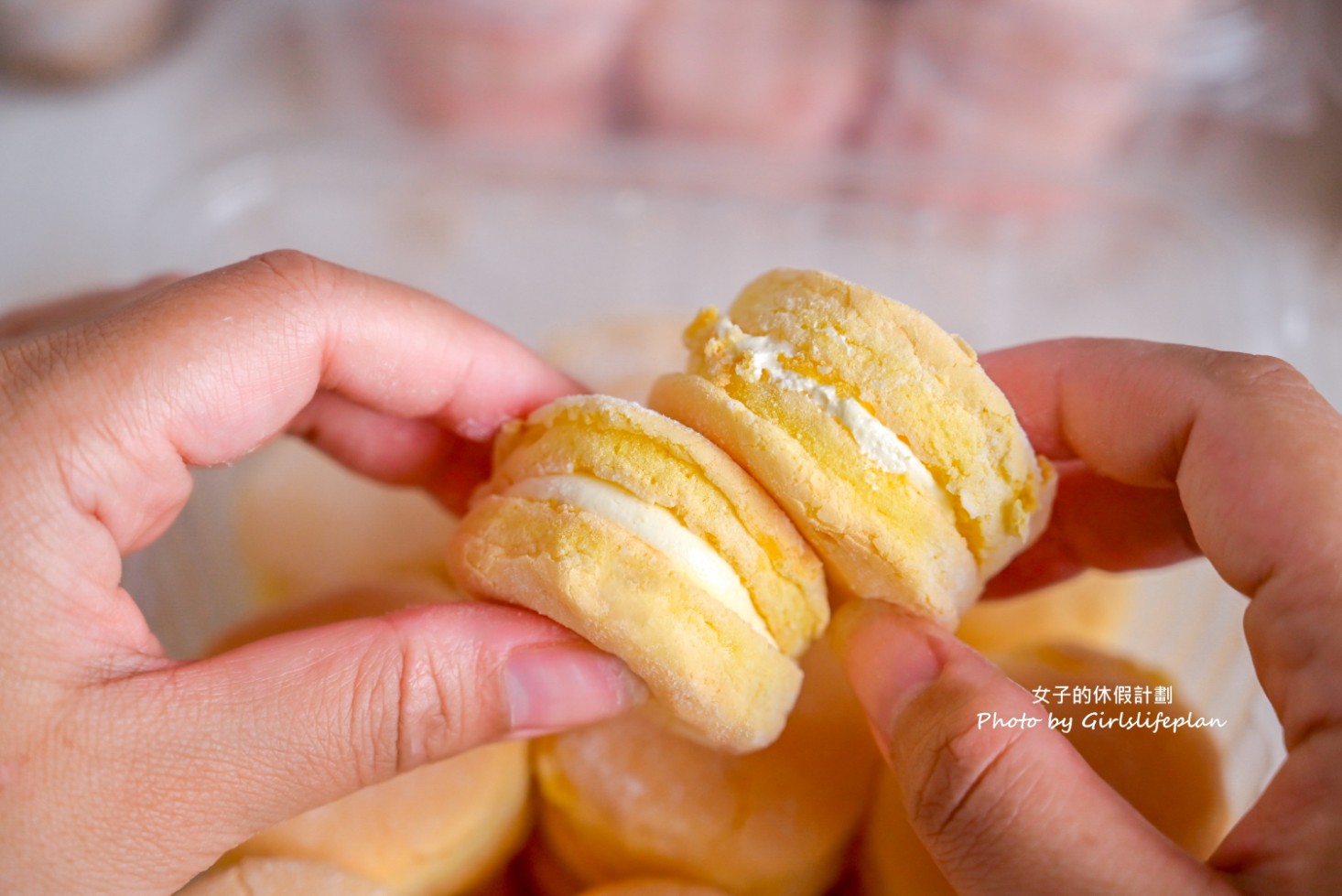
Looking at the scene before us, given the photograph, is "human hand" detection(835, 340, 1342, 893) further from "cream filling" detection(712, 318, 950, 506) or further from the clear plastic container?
the clear plastic container

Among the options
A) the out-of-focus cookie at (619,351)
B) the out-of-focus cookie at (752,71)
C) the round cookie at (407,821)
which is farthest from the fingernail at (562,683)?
the out-of-focus cookie at (752,71)

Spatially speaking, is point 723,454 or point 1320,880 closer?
point 1320,880

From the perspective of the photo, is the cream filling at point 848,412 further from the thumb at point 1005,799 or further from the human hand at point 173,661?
the human hand at point 173,661

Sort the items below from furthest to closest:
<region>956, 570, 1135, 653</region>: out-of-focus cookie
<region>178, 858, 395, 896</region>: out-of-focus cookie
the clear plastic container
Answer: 1. the clear plastic container
2. <region>956, 570, 1135, 653</region>: out-of-focus cookie
3. <region>178, 858, 395, 896</region>: out-of-focus cookie

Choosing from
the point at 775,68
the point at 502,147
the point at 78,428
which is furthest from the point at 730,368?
the point at 775,68

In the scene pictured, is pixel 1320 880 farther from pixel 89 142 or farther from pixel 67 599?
pixel 89 142

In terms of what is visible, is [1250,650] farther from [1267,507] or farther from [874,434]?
[874,434]

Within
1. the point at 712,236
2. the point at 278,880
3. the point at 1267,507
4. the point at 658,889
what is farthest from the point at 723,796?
the point at 712,236

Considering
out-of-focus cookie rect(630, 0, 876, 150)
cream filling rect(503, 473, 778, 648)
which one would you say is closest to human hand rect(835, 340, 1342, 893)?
cream filling rect(503, 473, 778, 648)
